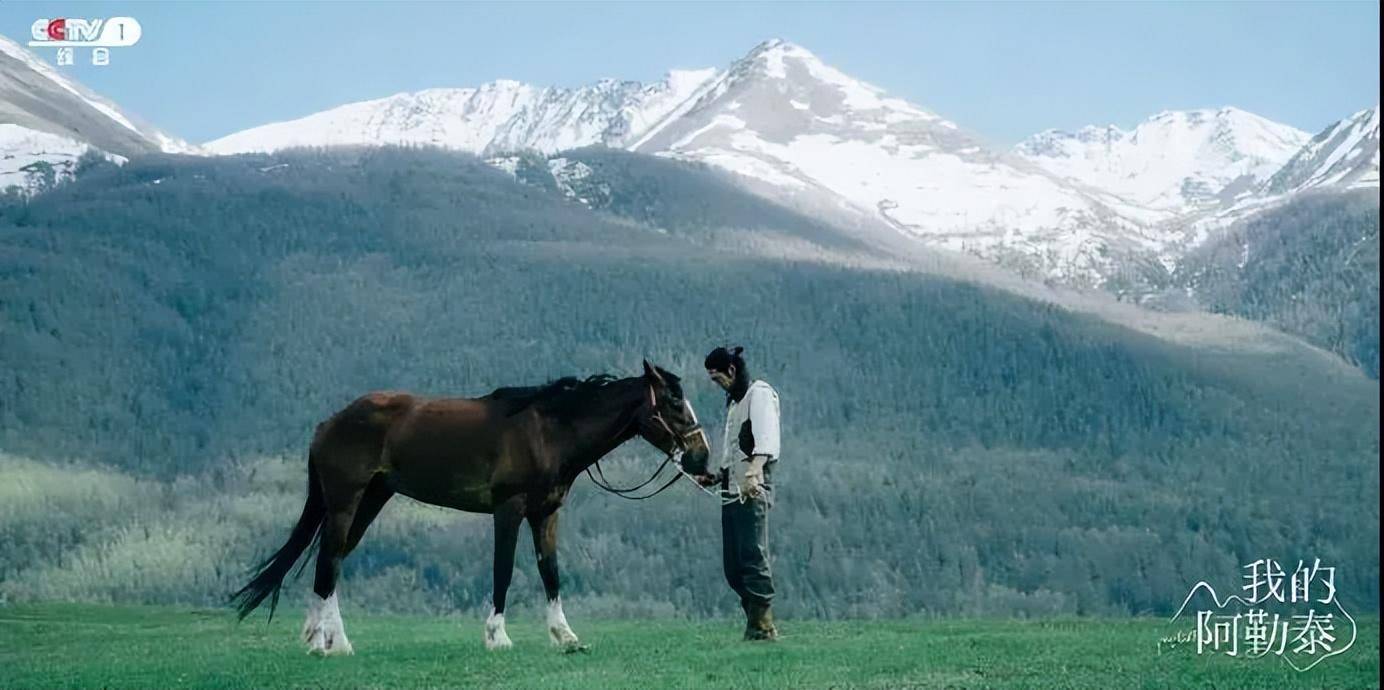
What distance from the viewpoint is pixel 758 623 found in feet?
62.0

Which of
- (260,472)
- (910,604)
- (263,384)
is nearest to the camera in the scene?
(910,604)

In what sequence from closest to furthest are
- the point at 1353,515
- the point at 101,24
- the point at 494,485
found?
the point at 494,485 < the point at 101,24 < the point at 1353,515

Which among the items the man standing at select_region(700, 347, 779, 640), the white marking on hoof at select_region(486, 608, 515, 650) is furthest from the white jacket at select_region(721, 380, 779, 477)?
the white marking on hoof at select_region(486, 608, 515, 650)

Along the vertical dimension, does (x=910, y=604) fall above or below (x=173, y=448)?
below

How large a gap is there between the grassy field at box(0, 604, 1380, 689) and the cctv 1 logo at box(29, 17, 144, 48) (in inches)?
725

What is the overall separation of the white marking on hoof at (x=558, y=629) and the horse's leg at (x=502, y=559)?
54 centimetres

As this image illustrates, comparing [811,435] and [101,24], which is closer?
[101,24]

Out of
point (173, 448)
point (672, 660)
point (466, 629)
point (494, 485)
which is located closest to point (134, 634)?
point (466, 629)

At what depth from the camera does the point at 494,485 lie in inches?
738

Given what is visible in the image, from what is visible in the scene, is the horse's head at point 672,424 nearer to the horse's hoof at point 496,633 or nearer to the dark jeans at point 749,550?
the dark jeans at point 749,550

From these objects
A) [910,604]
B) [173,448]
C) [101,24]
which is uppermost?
[101,24]

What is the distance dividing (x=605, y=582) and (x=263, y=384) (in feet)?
182

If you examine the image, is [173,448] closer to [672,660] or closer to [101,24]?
[101,24]

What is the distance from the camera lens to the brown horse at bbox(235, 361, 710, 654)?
18.6 metres
